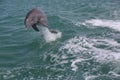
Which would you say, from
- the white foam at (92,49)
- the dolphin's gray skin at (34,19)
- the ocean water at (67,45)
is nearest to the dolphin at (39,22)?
the dolphin's gray skin at (34,19)

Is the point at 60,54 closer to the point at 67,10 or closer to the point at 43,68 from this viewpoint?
the point at 43,68

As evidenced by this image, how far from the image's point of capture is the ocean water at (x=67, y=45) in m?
16.9

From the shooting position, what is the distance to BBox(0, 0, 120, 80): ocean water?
666 inches

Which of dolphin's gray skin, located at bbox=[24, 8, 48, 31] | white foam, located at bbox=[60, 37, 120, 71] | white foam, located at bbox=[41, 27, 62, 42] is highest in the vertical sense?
dolphin's gray skin, located at bbox=[24, 8, 48, 31]

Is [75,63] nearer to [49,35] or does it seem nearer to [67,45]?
[67,45]

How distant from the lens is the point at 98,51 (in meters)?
19.1

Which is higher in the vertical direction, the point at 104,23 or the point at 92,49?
the point at 104,23

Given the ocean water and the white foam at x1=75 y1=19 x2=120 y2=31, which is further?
the white foam at x1=75 y1=19 x2=120 y2=31

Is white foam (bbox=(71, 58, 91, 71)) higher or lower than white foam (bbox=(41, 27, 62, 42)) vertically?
lower

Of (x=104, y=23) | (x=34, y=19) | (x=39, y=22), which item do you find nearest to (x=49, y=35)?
(x=39, y=22)

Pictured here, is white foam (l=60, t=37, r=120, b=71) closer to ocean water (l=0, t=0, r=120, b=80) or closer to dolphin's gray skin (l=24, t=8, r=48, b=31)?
ocean water (l=0, t=0, r=120, b=80)

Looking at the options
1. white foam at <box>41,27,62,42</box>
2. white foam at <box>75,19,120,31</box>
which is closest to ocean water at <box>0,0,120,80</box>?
white foam at <box>75,19,120,31</box>

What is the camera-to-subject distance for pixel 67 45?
65.7 ft

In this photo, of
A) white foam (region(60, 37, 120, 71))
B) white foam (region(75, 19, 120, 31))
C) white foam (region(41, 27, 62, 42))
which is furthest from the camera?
white foam (region(75, 19, 120, 31))
